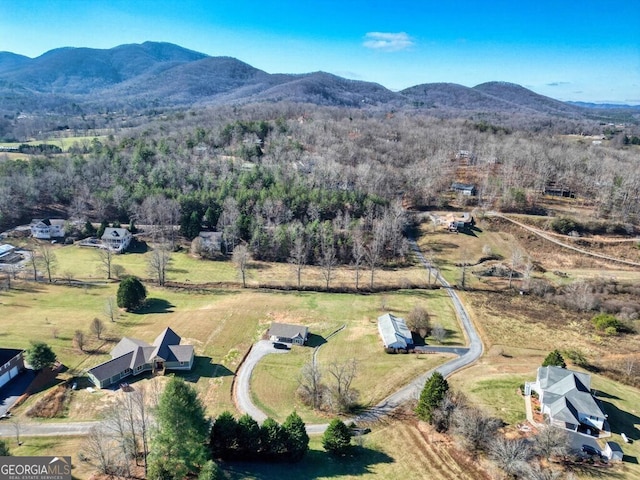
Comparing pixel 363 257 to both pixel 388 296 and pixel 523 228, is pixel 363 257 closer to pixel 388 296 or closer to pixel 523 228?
pixel 388 296

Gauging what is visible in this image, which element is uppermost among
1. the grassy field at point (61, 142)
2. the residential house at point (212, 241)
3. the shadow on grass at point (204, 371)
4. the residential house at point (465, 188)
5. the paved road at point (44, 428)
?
the grassy field at point (61, 142)

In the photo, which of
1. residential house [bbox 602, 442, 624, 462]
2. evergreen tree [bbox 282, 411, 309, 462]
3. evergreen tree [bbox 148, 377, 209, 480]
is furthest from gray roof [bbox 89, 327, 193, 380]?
residential house [bbox 602, 442, 624, 462]

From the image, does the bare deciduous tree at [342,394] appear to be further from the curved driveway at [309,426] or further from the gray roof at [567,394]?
the gray roof at [567,394]

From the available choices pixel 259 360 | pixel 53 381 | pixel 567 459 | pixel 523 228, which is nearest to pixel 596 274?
pixel 523 228

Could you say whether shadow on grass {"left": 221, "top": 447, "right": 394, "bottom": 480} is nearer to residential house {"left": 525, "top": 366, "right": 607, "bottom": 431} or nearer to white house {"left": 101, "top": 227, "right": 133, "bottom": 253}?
residential house {"left": 525, "top": 366, "right": 607, "bottom": 431}

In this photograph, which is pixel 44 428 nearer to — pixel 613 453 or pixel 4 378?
pixel 4 378

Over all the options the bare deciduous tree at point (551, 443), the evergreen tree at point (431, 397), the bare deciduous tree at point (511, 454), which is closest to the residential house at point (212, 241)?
the evergreen tree at point (431, 397)
